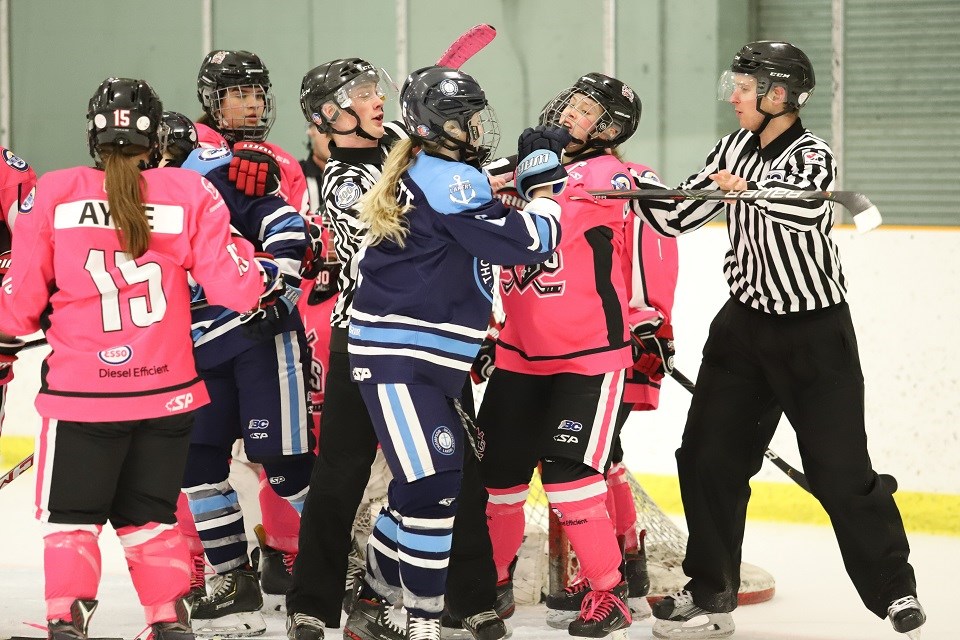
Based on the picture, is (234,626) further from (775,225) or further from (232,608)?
(775,225)

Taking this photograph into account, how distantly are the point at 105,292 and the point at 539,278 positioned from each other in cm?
106

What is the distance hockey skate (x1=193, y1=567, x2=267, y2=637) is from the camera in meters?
3.37

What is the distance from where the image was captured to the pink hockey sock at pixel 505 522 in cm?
337

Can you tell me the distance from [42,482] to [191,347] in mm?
392

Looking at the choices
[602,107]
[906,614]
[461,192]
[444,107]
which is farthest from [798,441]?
[444,107]

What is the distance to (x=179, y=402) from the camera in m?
2.72

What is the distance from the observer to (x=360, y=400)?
3.05 meters

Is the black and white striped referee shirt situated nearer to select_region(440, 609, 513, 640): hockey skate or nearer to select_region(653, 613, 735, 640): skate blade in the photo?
select_region(653, 613, 735, 640): skate blade

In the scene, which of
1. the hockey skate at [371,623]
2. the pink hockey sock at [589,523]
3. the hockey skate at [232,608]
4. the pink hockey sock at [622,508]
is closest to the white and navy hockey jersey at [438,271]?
the pink hockey sock at [589,523]

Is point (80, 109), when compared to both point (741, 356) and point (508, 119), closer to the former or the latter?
point (508, 119)

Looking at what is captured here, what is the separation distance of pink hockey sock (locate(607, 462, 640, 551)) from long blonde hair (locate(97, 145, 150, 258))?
1589 mm

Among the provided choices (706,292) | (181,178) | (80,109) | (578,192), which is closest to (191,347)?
(181,178)

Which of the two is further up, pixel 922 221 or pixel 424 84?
pixel 424 84

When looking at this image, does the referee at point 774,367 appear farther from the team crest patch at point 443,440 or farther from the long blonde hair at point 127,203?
the long blonde hair at point 127,203
